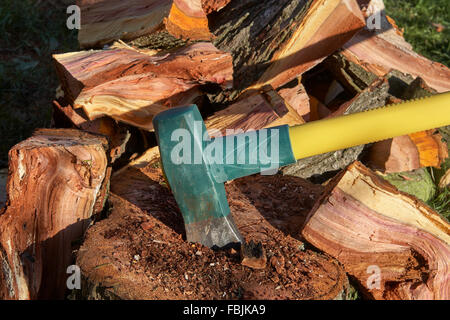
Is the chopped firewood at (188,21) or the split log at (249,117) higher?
the chopped firewood at (188,21)

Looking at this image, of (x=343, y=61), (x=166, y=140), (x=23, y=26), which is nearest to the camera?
(x=166, y=140)

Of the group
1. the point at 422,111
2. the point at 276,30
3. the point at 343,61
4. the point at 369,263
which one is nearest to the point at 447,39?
the point at 343,61

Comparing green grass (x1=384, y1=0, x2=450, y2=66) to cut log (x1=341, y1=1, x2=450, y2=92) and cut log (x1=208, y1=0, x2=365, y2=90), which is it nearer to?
cut log (x1=341, y1=1, x2=450, y2=92)

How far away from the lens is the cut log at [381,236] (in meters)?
2.33

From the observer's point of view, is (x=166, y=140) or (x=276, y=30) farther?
(x=276, y=30)

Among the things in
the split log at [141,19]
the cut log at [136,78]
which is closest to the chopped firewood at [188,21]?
the split log at [141,19]

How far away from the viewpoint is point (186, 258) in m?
2.25

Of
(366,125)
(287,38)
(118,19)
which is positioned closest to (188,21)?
(118,19)

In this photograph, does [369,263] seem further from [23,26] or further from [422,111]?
[23,26]

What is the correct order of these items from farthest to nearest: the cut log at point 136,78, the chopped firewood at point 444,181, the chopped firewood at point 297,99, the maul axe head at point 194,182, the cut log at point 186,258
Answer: the chopped firewood at point 444,181 < the chopped firewood at point 297,99 < the cut log at point 136,78 < the maul axe head at point 194,182 < the cut log at point 186,258

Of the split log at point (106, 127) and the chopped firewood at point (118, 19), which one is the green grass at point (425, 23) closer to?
the chopped firewood at point (118, 19)

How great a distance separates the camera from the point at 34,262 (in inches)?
91.4

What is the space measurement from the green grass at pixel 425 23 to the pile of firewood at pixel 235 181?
3.86 ft

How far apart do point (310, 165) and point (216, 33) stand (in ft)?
3.27
